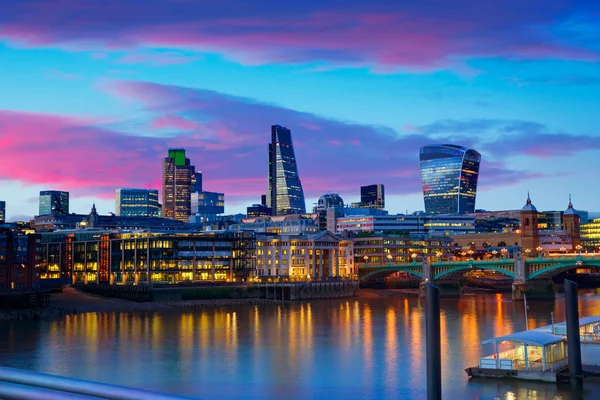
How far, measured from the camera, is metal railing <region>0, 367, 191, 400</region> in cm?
762

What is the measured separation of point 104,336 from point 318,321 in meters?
31.1

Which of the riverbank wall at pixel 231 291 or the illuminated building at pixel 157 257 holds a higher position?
the illuminated building at pixel 157 257

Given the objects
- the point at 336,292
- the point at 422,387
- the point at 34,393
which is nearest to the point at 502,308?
the point at 336,292

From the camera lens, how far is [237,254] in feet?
529

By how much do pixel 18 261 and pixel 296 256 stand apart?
67.6m

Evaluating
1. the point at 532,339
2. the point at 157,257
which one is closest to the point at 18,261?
the point at 157,257

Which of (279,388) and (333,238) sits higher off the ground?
(333,238)

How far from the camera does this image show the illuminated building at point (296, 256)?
6781 inches

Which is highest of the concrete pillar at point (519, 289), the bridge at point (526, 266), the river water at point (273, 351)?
the bridge at point (526, 266)

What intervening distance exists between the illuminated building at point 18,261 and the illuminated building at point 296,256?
195ft

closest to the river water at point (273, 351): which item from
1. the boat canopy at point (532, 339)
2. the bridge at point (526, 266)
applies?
the boat canopy at point (532, 339)

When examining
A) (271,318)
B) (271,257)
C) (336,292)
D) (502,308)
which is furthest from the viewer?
(271,257)

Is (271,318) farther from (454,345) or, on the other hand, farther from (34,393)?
(34,393)

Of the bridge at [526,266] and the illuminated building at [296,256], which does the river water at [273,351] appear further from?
the illuminated building at [296,256]
